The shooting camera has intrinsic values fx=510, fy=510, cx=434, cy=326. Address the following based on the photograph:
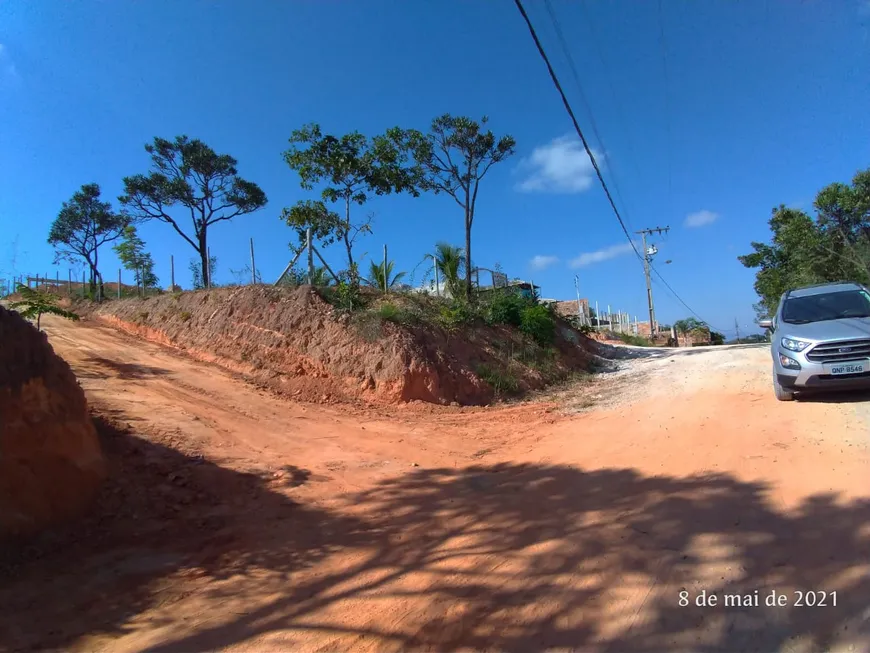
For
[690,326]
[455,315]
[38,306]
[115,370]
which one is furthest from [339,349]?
[690,326]

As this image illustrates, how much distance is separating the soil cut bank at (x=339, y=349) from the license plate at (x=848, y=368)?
651 cm

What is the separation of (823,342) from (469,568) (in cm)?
550

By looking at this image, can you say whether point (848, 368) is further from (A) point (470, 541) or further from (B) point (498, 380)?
(B) point (498, 380)

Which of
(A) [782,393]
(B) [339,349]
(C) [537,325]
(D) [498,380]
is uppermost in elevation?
(C) [537,325]

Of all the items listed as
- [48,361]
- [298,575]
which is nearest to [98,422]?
[48,361]

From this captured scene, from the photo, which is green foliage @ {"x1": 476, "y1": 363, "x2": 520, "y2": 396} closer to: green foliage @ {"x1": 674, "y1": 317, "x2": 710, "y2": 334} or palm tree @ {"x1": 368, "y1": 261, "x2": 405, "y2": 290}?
palm tree @ {"x1": 368, "y1": 261, "x2": 405, "y2": 290}

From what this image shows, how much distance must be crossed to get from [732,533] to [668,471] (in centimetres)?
151

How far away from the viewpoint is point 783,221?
2642cm

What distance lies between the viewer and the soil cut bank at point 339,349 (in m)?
11.1

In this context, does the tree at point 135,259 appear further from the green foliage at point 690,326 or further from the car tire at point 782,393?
the green foliage at point 690,326

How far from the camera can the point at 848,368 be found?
6.21 meters

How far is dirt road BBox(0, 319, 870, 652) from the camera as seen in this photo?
9.87ft

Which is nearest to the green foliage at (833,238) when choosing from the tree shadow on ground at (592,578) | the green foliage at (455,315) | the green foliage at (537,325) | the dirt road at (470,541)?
the green foliage at (537,325)

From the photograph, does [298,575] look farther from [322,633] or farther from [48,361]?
[48,361]
